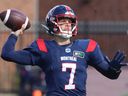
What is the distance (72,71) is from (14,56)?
1.69ft

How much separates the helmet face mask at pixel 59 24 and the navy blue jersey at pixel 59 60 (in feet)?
0.39

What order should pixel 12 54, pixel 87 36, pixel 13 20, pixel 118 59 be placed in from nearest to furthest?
pixel 12 54
pixel 118 59
pixel 13 20
pixel 87 36

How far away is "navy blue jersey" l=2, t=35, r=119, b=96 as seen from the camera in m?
6.84

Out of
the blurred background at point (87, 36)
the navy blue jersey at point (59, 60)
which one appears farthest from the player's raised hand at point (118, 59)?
the blurred background at point (87, 36)

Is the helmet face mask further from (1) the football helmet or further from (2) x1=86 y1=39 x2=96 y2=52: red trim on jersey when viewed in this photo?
(2) x1=86 y1=39 x2=96 y2=52: red trim on jersey

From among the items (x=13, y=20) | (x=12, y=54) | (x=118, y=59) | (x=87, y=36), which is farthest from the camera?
(x=87, y=36)

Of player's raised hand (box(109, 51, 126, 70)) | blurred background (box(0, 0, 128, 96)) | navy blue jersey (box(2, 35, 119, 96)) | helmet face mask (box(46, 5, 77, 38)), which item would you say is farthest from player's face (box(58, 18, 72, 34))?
blurred background (box(0, 0, 128, 96))

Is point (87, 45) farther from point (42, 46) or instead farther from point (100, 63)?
point (42, 46)

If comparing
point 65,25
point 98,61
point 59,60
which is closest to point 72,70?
point 59,60

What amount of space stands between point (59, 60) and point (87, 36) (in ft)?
30.3

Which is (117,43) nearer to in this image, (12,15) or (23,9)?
(23,9)

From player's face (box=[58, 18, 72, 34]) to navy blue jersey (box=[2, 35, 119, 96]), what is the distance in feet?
Result: 0.49

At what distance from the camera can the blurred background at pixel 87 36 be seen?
14180 mm

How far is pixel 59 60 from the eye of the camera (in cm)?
689
